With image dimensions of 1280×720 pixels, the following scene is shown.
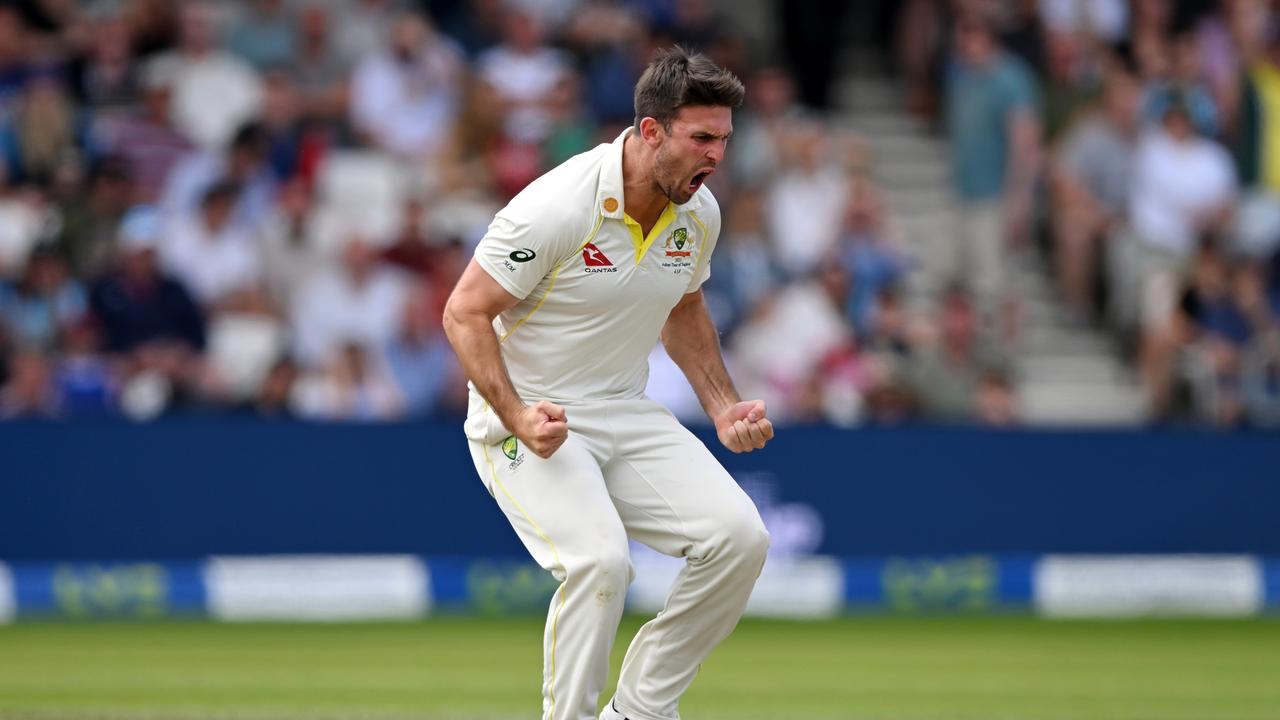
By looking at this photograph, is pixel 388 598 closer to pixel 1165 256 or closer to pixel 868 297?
pixel 868 297

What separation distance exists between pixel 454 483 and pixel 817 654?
259 centimetres

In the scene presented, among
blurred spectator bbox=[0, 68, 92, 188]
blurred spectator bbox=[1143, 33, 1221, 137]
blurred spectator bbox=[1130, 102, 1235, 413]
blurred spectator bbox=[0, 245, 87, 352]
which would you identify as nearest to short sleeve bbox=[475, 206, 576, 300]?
blurred spectator bbox=[0, 245, 87, 352]

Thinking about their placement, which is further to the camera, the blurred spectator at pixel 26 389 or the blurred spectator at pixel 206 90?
the blurred spectator at pixel 206 90

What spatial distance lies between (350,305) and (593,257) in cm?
606

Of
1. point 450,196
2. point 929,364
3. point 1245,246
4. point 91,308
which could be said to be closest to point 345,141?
point 450,196

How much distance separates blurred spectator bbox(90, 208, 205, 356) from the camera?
10609 mm

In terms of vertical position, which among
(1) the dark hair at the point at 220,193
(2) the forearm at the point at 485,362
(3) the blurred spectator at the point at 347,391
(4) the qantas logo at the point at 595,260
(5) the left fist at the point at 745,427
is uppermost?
(4) the qantas logo at the point at 595,260

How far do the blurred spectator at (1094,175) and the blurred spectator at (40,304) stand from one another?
262 inches

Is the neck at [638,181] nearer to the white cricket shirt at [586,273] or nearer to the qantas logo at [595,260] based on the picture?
the white cricket shirt at [586,273]

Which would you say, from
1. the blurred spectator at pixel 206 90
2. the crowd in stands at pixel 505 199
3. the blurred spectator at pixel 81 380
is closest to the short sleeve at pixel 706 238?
the crowd in stands at pixel 505 199

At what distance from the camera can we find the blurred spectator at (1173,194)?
12.6 m

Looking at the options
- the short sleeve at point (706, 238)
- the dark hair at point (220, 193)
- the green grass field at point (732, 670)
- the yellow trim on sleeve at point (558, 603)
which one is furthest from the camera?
the dark hair at point (220, 193)

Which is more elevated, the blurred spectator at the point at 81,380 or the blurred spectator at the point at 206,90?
the blurred spectator at the point at 206,90

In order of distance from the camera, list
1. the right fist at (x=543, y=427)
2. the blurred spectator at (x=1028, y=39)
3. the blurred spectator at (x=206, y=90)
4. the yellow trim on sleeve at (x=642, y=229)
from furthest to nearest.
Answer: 1. the blurred spectator at (x=1028, y=39)
2. the blurred spectator at (x=206, y=90)
3. the yellow trim on sleeve at (x=642, y=229)
4. the right fist at (x=543, y=427)
